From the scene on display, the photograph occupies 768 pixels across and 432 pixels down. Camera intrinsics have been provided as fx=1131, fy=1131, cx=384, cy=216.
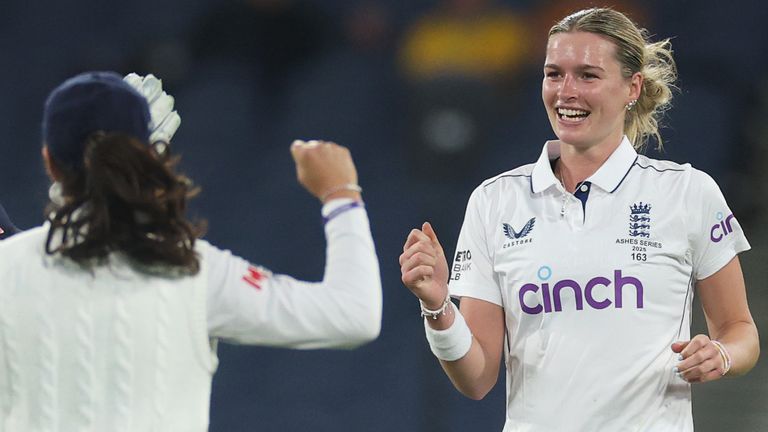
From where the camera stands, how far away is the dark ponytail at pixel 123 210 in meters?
1.39

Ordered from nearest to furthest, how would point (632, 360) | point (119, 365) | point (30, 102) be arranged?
point (119, 365) → point (632, 360) → point (30, 102)

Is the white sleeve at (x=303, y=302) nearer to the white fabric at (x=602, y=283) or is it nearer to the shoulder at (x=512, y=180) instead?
the white fabric at (x=602, y=283)

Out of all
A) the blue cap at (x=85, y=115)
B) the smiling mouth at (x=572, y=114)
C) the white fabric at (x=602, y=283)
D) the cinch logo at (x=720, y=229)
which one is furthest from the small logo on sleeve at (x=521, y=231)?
the blue cap at (x=85, y=115)

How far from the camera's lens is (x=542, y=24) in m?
5.97

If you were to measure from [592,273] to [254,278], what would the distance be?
0.87 m

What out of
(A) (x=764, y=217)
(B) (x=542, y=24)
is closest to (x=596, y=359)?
(A) (x=764, y=217)

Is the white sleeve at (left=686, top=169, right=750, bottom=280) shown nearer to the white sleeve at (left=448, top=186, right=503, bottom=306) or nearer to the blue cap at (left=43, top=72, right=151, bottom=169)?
the white sleeve at (left=448, top=186, right=503, bottom=306)

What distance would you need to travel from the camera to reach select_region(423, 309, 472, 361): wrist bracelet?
2.10 meters

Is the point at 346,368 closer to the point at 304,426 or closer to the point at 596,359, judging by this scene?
the point at 304,426

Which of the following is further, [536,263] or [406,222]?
[406,222]

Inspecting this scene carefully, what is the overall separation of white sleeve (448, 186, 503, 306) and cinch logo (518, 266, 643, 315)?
92mm

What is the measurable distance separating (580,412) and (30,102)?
16.5 ft

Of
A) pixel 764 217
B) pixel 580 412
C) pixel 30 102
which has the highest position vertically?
pixel 30 102

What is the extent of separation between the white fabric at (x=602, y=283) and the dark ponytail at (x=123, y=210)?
0.90 meters
